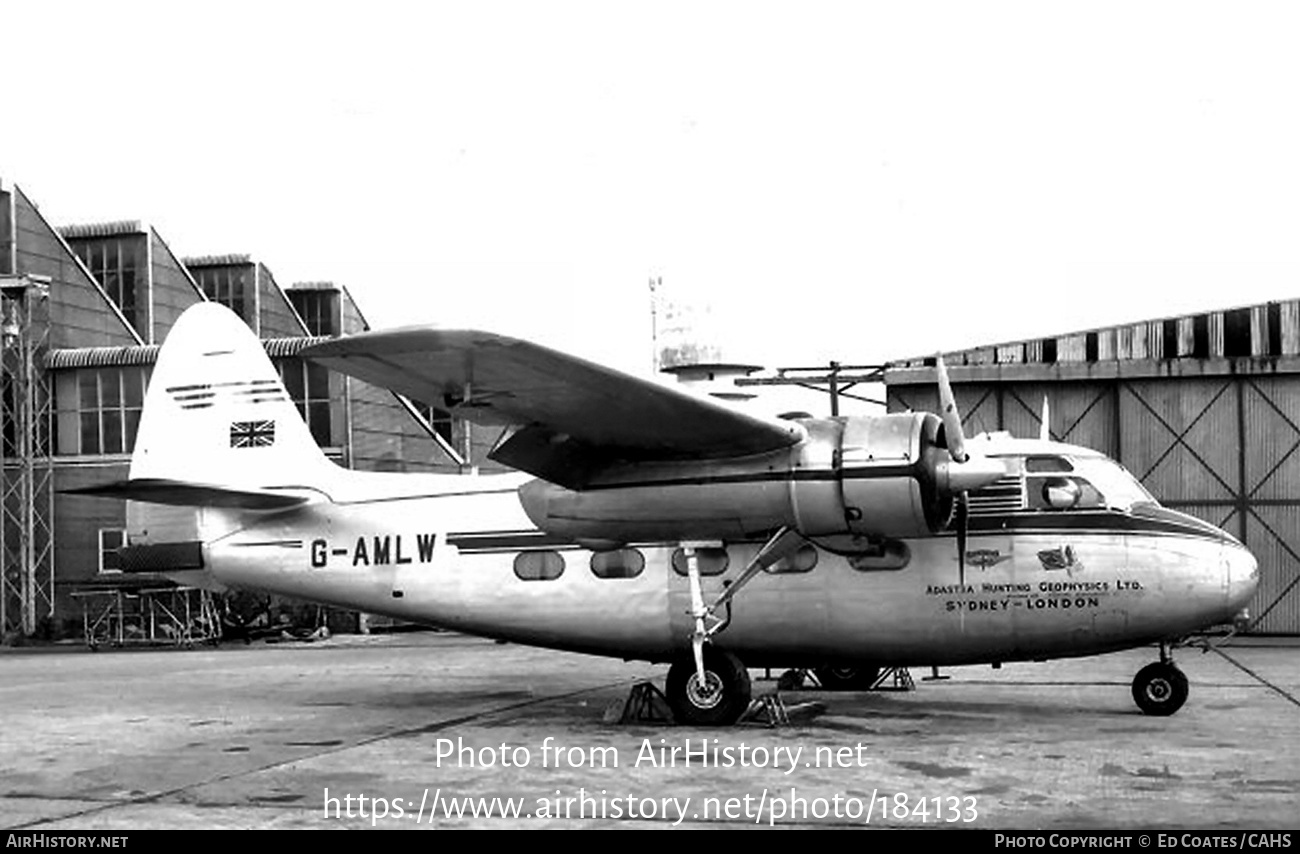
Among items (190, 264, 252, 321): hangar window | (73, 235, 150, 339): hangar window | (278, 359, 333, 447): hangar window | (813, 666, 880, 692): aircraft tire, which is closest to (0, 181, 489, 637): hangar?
(278, 359, 333, 447): hangar window

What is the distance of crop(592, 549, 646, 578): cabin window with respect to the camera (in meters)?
14.2

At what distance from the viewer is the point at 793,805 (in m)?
8.54

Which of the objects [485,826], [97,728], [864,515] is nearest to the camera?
[485,826]

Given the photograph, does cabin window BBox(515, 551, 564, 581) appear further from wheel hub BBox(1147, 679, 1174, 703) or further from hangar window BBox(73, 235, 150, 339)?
hangar window BBox(73, 235, 150, 339)

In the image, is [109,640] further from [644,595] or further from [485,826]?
[485,826]

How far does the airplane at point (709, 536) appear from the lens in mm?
11953

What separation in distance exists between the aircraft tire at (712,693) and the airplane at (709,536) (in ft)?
0.07

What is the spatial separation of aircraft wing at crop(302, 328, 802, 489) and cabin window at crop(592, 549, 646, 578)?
161cm

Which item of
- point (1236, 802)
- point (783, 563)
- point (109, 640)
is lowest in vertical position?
point (109, 640)

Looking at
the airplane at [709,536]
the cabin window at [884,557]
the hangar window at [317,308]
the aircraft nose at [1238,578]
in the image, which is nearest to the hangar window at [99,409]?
the hangar window at [317,308]

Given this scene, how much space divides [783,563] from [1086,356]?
18.9 metres

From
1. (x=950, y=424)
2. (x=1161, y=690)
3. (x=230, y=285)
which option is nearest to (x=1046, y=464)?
(x=950, y=424)

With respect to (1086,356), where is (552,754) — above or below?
below

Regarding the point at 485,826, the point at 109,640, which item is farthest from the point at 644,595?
the point at 109,640
